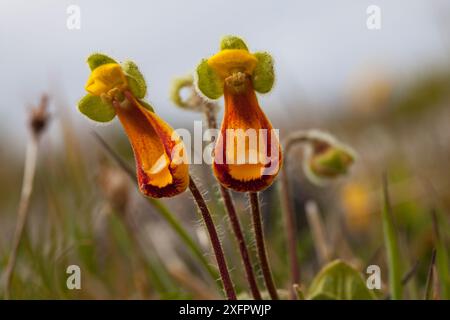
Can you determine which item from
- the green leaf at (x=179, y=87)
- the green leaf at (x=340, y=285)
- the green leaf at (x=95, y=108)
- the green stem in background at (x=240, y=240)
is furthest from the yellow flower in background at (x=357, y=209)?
the green leaf at (x=95, y=108)

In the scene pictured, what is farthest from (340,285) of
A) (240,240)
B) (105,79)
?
(105,79)

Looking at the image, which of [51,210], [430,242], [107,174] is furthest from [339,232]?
[51,210]

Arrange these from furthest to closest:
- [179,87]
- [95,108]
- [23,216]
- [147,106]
Answer: [23,216], [179,87], [95,108], [147,106]

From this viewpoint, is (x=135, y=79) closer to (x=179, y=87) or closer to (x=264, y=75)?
(x=264, y=75)

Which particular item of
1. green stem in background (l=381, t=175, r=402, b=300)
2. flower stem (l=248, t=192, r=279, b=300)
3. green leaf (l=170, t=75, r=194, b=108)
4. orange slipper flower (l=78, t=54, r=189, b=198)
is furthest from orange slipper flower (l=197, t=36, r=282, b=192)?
green stem in background (l=381, t=175, r=402, b=300)

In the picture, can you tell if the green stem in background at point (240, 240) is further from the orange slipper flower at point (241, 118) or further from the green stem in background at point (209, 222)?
the orange slipper flower at point (241, 118)
